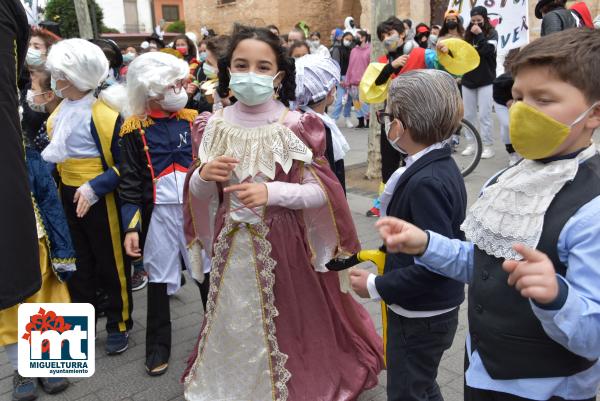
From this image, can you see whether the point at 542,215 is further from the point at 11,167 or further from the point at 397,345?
the point at 11,167

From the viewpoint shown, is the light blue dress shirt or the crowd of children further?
the crowd of children

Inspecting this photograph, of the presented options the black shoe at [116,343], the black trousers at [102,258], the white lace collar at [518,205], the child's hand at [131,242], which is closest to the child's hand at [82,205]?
the black trousers at [102,258]

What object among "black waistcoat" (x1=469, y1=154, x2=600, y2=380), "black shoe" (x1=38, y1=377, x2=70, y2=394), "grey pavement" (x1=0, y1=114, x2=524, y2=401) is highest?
"black waistcoat" (x1=469, y1=154, x2=600, y2=380)

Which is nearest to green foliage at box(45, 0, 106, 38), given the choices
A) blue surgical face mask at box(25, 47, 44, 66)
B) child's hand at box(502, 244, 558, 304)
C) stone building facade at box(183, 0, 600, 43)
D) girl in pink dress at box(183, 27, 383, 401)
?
stone building facade at box(183, 0, 600, 43)

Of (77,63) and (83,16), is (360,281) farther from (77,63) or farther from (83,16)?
(83,16)

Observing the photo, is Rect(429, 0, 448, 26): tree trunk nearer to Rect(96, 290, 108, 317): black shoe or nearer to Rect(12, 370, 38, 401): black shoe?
Rect(96, 290, 108, 317): black shoe

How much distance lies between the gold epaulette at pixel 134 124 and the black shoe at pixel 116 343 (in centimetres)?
130

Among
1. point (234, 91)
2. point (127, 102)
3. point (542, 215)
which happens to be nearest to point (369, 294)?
point (542, 215)

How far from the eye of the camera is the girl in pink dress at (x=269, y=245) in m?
2.42

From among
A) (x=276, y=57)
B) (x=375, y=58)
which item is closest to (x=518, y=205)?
(x=276, y=57)

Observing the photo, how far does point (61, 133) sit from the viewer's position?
314 cm

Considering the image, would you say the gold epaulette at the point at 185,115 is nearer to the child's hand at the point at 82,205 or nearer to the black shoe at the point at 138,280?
the child's hand at the point at 82,205

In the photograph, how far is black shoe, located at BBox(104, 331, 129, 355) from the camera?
337 cm

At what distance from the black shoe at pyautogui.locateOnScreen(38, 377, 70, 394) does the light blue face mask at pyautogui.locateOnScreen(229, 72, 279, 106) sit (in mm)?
1866
